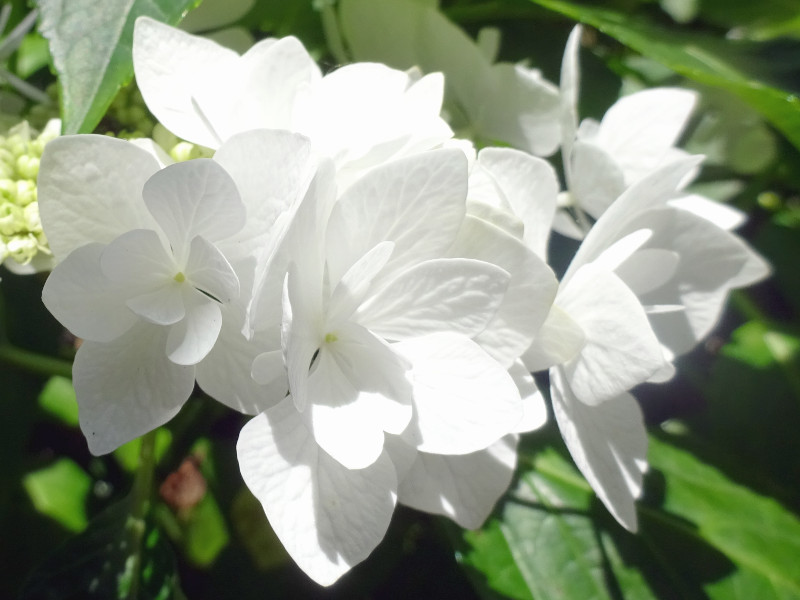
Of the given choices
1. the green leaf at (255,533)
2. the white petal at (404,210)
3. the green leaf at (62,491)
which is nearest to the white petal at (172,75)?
the white petal at (404,210)

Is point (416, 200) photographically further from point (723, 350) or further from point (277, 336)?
point (723, 350)

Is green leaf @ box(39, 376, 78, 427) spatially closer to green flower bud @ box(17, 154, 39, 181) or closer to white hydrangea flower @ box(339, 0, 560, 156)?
green flower bud @ box(17, 154, 39, 181)

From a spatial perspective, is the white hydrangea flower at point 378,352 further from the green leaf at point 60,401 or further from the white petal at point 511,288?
the green leaf at point 60,401

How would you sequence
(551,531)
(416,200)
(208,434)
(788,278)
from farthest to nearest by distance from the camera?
(788,278) → (208,434) → (551,531) → (416,200)

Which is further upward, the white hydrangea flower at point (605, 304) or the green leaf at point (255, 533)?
the white hydrangea flower at point (605, 304)

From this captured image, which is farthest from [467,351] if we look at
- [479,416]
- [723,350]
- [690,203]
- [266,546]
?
[723,350]

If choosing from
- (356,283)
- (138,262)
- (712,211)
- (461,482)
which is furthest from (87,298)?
(712,211)

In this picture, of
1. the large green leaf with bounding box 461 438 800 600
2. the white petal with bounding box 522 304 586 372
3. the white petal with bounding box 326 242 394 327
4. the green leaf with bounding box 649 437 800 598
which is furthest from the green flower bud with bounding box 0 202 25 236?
the green leaf with bounding box 649 437 800 598
